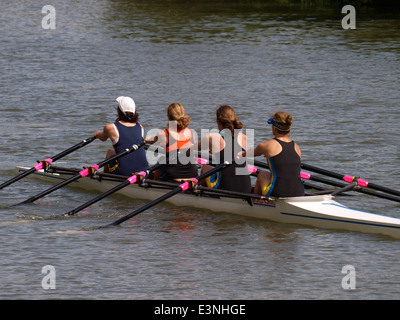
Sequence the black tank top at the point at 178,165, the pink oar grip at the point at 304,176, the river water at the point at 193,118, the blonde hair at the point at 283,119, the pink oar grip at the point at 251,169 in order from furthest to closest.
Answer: the pink oar grip at the point at 251,169 < the black tank top at the point at 178,165 < the pink oar grip at the point at 304,176 < the blonde hair at the point at 283,119 < the river water at the point at 193,118

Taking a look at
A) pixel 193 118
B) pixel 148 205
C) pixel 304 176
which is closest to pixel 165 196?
pixel 148 205

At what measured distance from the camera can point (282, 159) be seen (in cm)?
1441

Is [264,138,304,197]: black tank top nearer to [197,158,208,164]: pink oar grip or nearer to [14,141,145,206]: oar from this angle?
[197,158,208,164]: pink oar grip

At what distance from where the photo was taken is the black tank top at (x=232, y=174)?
1499cm

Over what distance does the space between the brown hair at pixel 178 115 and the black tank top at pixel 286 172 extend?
1.87 metres

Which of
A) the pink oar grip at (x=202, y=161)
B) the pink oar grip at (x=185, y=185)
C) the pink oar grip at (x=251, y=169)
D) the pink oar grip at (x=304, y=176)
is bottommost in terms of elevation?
the pink oar grip at (x=185, y=185)

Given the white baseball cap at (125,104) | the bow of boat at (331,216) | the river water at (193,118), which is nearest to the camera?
the river water at (193,118)

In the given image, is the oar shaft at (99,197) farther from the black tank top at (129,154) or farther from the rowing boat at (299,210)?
the black tank top at (129,154)

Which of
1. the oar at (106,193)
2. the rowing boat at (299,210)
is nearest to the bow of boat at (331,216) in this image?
the rowing boat at (299,210)

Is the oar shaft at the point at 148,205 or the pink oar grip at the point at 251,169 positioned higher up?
the pink oar grip at the point at 251,169

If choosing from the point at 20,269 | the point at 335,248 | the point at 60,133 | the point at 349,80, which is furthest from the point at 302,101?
the point at 20,269

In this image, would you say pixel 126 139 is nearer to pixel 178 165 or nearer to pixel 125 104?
pixel 125 104
